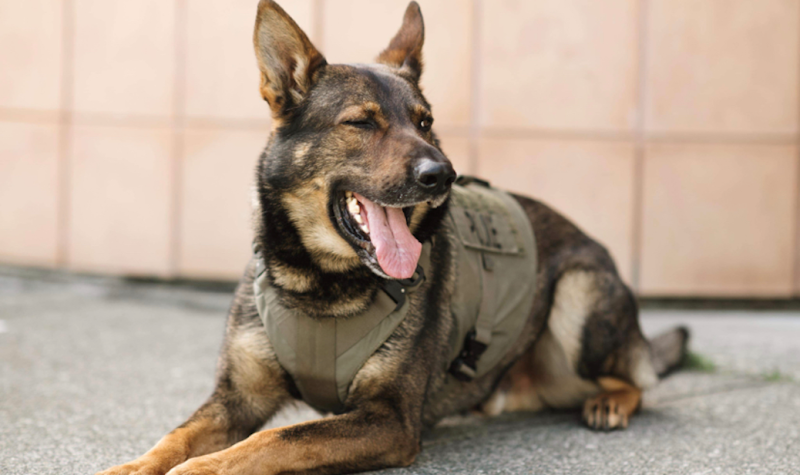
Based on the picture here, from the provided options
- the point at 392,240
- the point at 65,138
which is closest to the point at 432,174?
the point at 392,240

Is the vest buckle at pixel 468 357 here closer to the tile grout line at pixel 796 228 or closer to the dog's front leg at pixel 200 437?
the dog's front leg at pixel 200 437

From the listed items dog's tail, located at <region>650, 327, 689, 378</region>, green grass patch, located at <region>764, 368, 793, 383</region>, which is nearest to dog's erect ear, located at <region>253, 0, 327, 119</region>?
dog's tail, located at <region>650, 327, 689, 378</region>

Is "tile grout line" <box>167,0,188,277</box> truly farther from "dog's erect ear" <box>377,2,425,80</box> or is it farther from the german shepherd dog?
the german shepherd dog

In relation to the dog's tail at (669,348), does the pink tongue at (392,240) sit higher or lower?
higher

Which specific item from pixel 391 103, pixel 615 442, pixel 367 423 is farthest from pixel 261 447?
pixel 615 442

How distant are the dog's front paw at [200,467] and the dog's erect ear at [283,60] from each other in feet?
4.12

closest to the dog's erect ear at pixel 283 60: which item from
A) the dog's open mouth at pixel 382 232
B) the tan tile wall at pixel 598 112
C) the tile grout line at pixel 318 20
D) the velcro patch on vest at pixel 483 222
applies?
the dog's open mouth at pixel 382 232

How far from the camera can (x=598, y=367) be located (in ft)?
11.0

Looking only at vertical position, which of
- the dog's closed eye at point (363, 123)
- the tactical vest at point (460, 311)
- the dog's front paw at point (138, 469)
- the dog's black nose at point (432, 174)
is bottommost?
the dog's front paw at point (138, 469)

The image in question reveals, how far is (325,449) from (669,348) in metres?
2.60

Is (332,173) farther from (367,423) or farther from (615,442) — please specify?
(615,442)

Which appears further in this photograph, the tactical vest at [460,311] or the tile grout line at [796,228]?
the tile grout line at [796,228]

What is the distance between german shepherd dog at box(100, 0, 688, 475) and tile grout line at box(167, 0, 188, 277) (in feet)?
14.2

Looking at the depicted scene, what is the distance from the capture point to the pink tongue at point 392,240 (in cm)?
242
